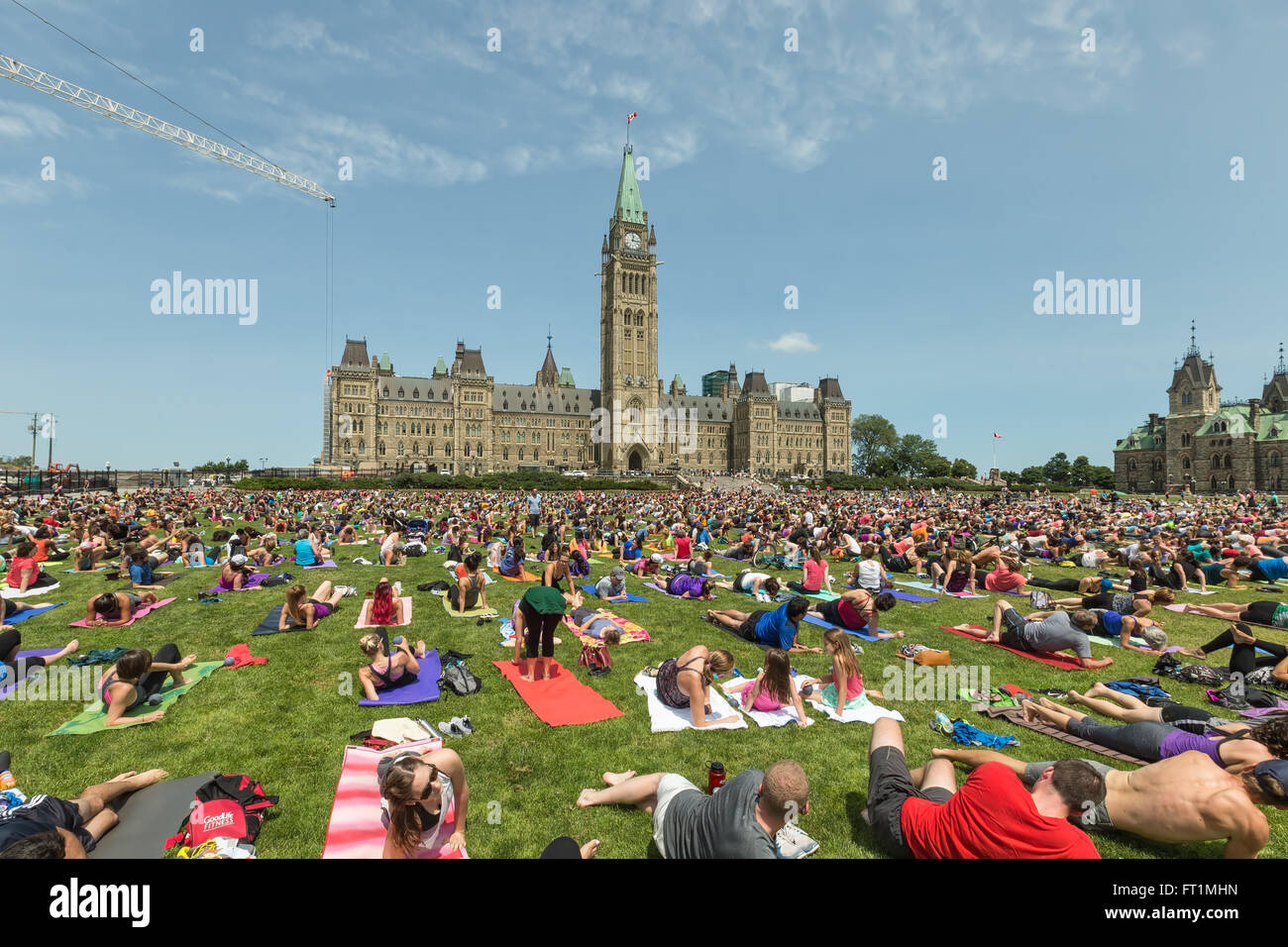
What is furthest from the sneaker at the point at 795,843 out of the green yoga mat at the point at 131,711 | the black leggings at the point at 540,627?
the green yoga mat at the point at 131,711

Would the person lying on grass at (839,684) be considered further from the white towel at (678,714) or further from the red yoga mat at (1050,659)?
the red yoga mat at (1050,659)

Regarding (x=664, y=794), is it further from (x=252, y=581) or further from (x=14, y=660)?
(x=252, y=581)

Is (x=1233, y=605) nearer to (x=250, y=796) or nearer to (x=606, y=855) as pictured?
(x=606, y=855)

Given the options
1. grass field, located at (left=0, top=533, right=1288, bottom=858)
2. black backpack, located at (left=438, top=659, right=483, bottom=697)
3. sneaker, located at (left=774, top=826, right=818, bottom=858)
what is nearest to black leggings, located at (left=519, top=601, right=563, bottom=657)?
grass field, located at (left=0, top=533, right=1288, bottom=858)

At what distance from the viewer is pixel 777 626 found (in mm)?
9281

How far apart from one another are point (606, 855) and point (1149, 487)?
107426 mm

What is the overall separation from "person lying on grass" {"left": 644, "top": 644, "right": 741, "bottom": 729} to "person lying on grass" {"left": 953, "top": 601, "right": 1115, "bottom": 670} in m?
5.47

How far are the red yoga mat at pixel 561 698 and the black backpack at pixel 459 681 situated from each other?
54 centimetres

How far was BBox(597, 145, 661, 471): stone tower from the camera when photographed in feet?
326

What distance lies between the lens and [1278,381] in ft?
250

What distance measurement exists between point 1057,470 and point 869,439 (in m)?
33.2

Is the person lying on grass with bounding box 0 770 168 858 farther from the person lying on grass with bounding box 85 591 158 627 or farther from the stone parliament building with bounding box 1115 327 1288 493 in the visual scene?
the stone parliament building with bounding box 1115 327 1288 493

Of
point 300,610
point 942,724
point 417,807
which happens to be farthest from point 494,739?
point 300,610
